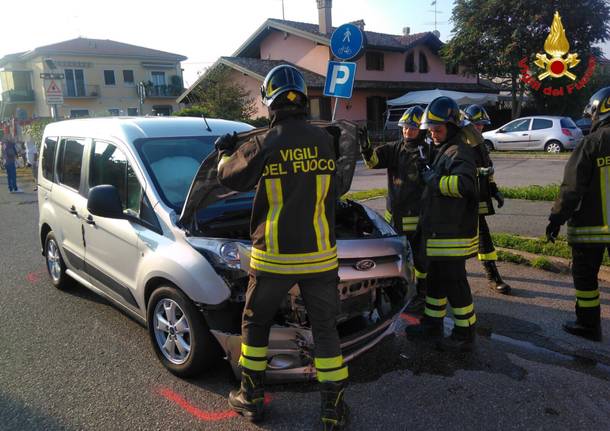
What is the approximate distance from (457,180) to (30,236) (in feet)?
23.9

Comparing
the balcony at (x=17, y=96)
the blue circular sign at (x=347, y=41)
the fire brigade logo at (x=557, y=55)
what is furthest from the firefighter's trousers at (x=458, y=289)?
the balcony at (x=17, y=96)

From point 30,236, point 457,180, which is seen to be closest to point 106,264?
point 457,180

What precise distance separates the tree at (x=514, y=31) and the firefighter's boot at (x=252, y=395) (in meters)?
29.4

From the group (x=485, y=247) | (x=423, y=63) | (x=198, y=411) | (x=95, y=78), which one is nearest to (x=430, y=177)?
(x=485, y=247)

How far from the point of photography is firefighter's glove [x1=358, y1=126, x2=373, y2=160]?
4.13 meters

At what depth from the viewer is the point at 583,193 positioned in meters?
3.77

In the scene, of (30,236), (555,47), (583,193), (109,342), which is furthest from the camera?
(555,47)

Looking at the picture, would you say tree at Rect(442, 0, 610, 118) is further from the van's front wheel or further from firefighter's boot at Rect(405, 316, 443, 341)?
the van's front wheel

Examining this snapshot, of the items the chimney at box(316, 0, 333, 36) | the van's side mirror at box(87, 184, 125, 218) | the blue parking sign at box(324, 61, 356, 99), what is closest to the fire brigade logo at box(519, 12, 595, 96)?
the chimney at box(316, 0, 333, 36)

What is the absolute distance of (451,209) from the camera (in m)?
3.71

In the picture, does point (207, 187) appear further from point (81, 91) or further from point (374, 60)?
point (81, 91)

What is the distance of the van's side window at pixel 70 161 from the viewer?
466 centimetres

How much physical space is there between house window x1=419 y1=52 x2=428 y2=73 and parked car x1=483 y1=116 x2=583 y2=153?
15948 millimetres

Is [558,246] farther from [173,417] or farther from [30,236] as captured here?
[30,236]
